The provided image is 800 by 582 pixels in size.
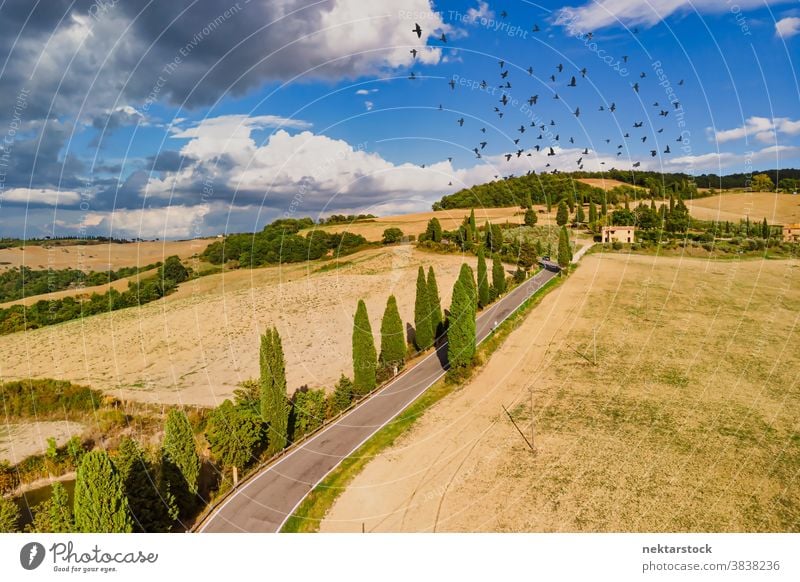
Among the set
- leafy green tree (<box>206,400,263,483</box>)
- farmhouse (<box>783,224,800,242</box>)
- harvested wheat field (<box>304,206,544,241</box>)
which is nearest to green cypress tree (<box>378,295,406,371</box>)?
leafy green tree (<box>206,400,263,483</box>)

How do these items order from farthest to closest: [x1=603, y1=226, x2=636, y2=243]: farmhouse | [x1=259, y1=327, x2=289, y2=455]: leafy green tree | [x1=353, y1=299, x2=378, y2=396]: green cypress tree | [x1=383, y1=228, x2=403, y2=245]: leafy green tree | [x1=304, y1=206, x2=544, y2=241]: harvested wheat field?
[x1=603, y1=226, x2=636, y2=243]: farmhouse, [x1=304, y1=206, x2=544, y2=241]: harvested wheat field, [x1=383, y1=228, x2=403, y2=245]: leafy green tree, [x1=353, y1=299, x2=378, y2=396]: green cypress tree, [x1=259, y1=327, x2=289, y2=455]: leafy green tree

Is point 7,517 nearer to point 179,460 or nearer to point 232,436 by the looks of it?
point 179,460

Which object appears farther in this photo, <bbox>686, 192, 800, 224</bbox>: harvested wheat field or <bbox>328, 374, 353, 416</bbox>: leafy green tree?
<bbox>686, 192, 800, 224</bbox>: harvested wheat field

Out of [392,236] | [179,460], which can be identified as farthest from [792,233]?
[179,460]

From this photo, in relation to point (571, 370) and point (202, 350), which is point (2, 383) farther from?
Result: point (571, 370)

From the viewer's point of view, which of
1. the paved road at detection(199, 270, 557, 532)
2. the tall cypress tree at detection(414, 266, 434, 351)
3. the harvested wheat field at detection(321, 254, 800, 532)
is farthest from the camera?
the tall cypress tree at detection(414, 266, 434, 351)

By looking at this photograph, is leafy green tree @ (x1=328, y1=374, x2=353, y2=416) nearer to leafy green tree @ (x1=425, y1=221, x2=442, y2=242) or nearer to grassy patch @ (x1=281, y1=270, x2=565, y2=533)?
grassy patch @ (x1=281, y1=270, x2=565, y2=533)
